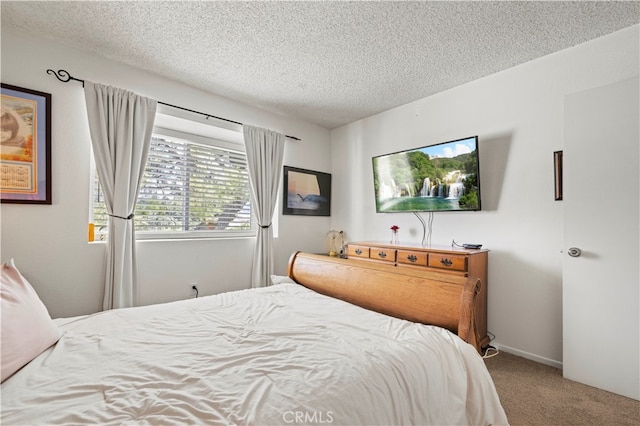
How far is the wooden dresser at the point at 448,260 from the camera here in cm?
250

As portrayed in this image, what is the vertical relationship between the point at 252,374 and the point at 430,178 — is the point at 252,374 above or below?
below

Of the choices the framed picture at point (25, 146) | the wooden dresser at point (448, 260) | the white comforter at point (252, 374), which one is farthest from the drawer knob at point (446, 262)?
the framed picture at point (25, 146)

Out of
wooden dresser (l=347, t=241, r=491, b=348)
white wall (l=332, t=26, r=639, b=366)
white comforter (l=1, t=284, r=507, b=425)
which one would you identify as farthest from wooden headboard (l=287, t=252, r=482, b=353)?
white wall (l=332, t=26, r=639, b=366)

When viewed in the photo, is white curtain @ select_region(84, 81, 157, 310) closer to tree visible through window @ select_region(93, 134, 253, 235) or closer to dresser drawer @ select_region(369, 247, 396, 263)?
tree visible through window @ select_region(93, 134, 253, 235)

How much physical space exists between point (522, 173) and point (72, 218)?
3828 mm

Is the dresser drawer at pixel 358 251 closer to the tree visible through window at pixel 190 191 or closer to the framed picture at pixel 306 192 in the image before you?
the framed picture at pixel 306 192

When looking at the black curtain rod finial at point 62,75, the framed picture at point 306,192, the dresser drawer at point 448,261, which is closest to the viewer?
the black curtain rod finial at point 62,75

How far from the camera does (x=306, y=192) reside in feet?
13.3

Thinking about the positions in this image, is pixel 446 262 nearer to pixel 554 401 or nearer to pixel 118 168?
pixel 554 401

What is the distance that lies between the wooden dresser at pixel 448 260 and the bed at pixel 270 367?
1003 mm

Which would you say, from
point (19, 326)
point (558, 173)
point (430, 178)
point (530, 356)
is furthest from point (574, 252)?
point (19, 326)

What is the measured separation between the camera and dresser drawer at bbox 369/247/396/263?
2.99 meters

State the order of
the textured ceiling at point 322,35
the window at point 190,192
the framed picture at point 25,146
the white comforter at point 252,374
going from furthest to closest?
1. the window at point 190,192
2. the framed picture at point 25,146
3. the textured ceiling at point 322,35
4. the white comforter at point 252,374

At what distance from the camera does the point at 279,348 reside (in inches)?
48.4
